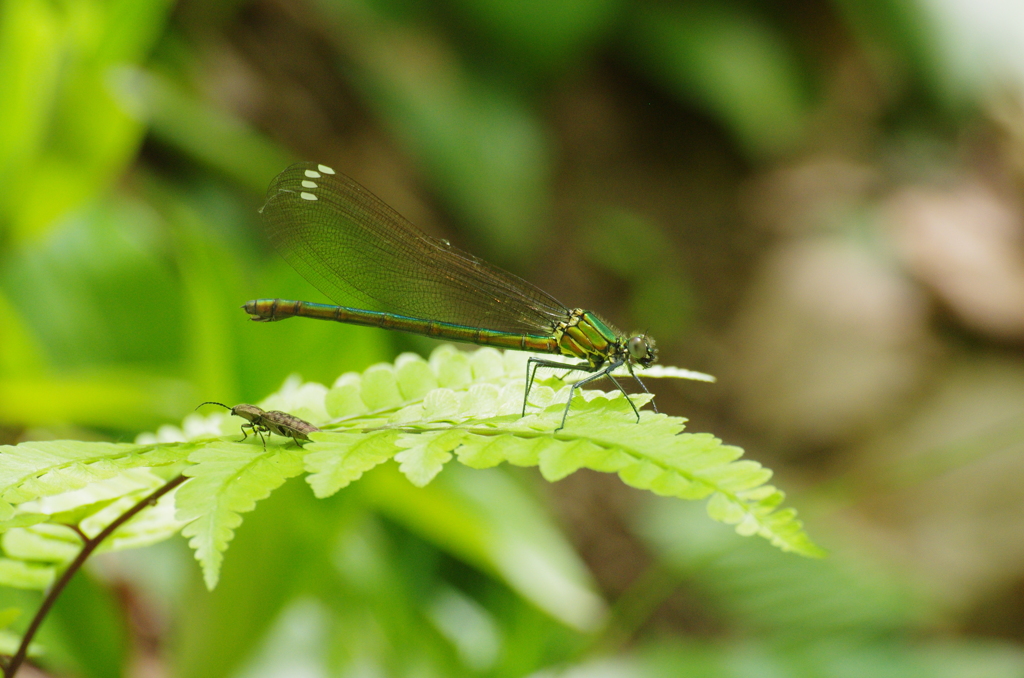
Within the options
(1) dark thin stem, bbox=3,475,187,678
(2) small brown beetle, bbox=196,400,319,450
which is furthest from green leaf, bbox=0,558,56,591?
(2) small brown beetle, bbox=196,400,319,450

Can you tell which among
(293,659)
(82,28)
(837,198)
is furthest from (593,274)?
(293,659)

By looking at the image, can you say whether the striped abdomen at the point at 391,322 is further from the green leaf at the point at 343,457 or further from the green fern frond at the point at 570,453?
the green leaf at the point at 343,457

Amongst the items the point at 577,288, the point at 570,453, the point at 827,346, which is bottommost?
the point at 570,453

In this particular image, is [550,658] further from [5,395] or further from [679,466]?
[679,466]

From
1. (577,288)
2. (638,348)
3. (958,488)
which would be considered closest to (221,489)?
(638,348)

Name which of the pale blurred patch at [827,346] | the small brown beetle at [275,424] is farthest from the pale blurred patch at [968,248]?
the small brown beetle at [275,424]

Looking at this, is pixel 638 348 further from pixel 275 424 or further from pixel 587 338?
pixel 275 424
